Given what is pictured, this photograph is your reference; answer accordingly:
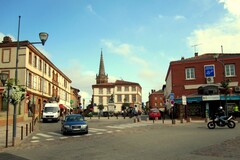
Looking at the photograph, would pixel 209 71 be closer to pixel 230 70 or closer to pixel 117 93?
pixel 230 70

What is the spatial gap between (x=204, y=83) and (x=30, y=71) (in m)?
26.0

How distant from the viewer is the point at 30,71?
38062 mm

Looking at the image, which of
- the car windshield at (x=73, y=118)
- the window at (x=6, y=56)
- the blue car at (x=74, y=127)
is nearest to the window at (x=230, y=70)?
the car windshield at (x=73, y=118)

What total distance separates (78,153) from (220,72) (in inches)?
1214

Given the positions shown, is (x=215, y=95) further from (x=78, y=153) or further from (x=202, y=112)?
(x=78, y=153)

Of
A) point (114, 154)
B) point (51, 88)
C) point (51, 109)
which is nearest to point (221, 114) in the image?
point (114, 154)

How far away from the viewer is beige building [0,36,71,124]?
35781mm

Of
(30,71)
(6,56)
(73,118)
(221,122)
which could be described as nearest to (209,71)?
(221,122)

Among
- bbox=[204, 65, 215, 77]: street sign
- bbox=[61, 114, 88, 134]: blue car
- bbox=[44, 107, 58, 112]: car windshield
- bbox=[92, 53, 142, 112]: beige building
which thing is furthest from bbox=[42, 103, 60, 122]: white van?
bbox=[92, 53, 142, 112]: beige building

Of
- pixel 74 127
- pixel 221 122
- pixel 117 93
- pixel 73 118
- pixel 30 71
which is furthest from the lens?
pixel 117 93

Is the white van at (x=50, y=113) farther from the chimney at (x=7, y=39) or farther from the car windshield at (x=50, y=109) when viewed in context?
the chimney at (x=7, y=39)

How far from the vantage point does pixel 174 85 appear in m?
38.2

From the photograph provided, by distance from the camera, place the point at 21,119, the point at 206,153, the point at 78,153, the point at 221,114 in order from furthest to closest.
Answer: the point at 21,119, the point at 221,114, the point at 78,153, the point at 206,153

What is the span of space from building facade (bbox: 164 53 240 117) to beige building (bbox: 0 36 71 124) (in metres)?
20.6
